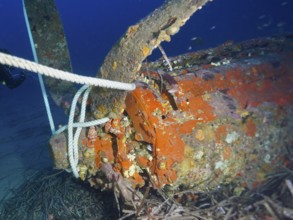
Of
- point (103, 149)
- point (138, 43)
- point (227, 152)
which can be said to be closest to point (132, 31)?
point (138, 43)

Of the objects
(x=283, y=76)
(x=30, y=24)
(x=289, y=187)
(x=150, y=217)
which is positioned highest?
(x=30, y=24)

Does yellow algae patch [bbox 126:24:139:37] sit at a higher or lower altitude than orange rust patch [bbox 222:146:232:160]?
higher

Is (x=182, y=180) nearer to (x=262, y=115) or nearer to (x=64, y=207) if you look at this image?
(x=262, y=115)

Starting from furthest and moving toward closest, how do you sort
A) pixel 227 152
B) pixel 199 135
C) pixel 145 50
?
pixel 227 152 < pixel 199 135 < pixel 145 50

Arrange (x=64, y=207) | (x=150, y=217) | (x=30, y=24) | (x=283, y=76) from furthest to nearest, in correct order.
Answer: (x=64, y=207) → (x=30, y=24) → (x=283, y=76) → (x=150, y=217)

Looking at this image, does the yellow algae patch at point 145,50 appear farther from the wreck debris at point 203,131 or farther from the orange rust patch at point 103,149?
the orange rust patch at point 103,149

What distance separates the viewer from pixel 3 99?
50.4ft

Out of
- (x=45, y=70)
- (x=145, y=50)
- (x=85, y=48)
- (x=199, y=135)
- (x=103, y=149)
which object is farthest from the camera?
(x=85, y=48)

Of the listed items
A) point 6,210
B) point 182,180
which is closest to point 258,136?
point 182,180

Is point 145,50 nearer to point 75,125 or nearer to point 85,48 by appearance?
point 75,125

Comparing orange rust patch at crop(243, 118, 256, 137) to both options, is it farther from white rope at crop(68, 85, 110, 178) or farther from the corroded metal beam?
the corroded metal beam

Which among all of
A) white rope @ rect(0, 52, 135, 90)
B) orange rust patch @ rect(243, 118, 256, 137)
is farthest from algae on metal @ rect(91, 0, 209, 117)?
orange rust patch @ rect(243, 118, 256, 137)

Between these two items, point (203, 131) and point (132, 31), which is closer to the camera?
point (132, 31)

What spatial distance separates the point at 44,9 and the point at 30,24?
317 mm
